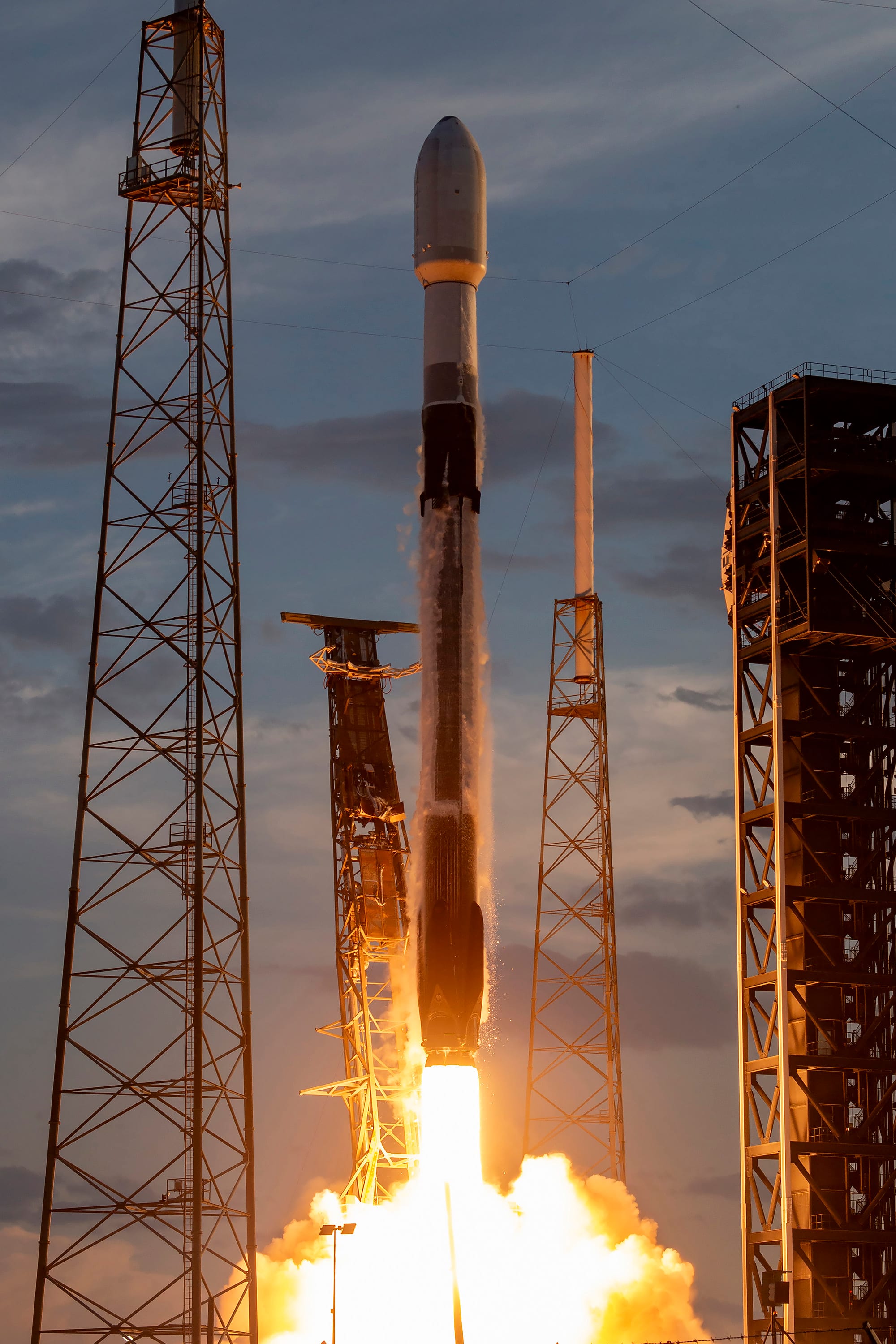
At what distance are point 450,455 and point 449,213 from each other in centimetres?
731

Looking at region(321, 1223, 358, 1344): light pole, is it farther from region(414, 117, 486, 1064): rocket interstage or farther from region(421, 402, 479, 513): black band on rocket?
region(421, 402, 479, 513): black band on rocket

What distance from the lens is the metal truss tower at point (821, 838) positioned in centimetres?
6994

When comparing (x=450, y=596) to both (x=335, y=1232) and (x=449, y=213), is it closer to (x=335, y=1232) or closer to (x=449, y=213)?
(x=449, y=213)

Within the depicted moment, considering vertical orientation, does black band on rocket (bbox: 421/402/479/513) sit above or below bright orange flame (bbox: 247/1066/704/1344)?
above

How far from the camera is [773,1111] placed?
71.1 meters

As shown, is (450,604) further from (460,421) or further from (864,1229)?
(864,1229)

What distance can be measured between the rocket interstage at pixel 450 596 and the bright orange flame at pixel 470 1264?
2790 mm

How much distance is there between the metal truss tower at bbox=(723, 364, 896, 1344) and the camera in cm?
6994

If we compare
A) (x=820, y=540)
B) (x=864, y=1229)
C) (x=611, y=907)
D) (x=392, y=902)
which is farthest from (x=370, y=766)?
(x=864, y=1229)

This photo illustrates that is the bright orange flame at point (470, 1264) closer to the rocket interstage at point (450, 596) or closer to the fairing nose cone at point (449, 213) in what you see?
the rocket interstage at point (450, 596)

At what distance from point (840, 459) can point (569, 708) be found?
1411 centimetres

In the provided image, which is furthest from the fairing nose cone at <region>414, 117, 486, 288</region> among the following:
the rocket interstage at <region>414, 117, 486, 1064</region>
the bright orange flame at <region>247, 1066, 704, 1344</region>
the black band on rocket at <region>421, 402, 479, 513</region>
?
the bright orange flame at <region>247, 1066, 704, 1344</region>

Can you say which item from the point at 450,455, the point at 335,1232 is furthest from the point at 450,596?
the point at 335,1232

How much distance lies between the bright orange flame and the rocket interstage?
9.15 feet
